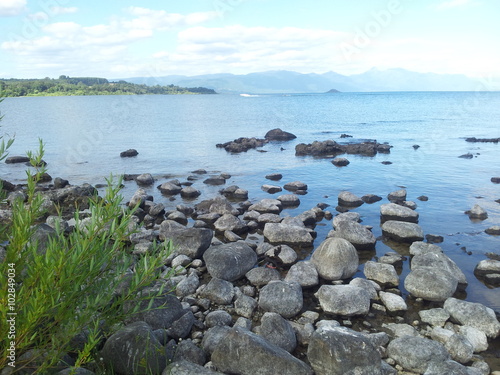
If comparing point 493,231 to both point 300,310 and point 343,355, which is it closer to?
point 300,310

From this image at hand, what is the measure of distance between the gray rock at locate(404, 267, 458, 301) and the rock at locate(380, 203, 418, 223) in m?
7.48

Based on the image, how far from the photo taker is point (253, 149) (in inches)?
1845

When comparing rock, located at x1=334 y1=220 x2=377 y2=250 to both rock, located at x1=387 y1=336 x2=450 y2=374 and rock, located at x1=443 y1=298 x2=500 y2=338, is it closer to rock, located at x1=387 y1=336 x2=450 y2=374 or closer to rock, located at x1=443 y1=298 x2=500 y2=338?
rock, located at x1=443 y1=298 x2=500 y2=338

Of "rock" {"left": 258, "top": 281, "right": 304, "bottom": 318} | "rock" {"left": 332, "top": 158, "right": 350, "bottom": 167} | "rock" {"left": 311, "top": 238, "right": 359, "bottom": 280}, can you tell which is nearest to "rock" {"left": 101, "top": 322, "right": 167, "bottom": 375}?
"rock" {"left": 258, "top": 281, "right": 304, "bottom": 318}

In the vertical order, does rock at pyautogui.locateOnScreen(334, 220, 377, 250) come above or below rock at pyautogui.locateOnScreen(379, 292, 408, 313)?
above

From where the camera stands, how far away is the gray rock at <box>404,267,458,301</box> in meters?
13.1

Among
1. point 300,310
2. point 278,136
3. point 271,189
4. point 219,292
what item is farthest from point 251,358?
point 278,136

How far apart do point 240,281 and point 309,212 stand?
771 centimetres

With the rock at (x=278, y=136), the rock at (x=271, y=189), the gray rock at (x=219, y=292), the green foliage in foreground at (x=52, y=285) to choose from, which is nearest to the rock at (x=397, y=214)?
the rock at (x=271, y=189)

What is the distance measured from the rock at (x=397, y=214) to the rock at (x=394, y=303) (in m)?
9.12

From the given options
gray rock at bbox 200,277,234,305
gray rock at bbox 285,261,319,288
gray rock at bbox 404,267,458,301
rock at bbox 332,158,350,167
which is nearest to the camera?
gray rock at bbox 200,277,234,305

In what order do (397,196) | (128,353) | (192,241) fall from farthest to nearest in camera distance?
(397,196) → (192,241) → (128,353)

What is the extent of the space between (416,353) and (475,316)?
2965 mm

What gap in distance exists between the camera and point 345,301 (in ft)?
40.1
